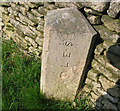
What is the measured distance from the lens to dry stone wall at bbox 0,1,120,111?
5.23 feet

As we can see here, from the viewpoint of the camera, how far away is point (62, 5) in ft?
6.11

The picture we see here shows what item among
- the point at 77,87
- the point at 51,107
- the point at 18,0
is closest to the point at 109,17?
→ the point at 77,87

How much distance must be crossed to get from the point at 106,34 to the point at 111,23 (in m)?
0.14

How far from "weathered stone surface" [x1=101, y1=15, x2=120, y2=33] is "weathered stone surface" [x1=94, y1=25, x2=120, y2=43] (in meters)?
0.05

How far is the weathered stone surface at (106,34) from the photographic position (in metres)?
1.58

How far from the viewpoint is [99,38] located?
68.5 inches

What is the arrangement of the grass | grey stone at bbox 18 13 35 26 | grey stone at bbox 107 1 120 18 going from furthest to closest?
1. grey stone at bbox 18 13 35 26
2. the grass
3. grey stone at bbox 107 1 120 18

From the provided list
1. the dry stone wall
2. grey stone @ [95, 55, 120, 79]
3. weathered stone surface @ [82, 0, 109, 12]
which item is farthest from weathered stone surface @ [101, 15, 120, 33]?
grey stone @ [95, 55, 120, 79]

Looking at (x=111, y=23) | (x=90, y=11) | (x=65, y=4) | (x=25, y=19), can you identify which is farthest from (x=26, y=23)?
(x=111, y=23)

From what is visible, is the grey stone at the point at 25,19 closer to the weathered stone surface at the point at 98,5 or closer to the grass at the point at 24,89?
the grass at the point at 24,89

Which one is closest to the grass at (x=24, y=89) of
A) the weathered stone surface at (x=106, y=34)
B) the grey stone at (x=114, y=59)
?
the grey stone at (x=114, y=59)

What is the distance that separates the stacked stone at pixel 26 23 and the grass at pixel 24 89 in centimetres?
30

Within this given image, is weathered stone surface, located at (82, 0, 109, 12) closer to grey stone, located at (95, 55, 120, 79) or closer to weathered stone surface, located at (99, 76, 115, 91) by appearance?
grey stone, located at (95, 55, 120, 79)

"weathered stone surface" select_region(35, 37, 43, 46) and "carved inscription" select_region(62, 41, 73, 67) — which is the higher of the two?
"carved inscription" select_region(62, 41, 73, 67)
